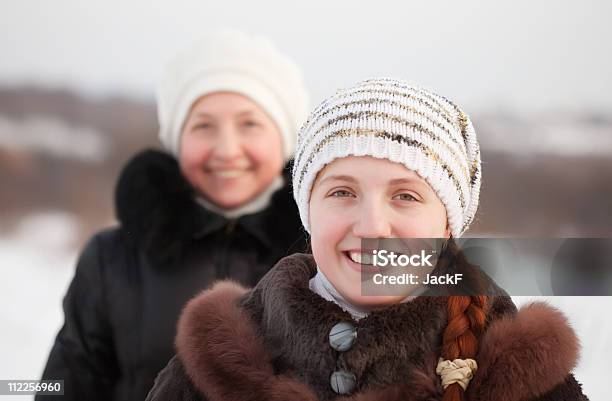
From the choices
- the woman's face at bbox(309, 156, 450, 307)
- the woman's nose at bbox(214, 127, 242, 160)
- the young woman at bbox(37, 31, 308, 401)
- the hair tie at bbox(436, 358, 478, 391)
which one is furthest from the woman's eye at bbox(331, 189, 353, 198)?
the woman's nose at bbox(214, 127, 242, 160)

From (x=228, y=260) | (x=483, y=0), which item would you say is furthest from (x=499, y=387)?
(x=483, y=0)

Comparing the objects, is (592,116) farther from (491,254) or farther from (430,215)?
(430,215)

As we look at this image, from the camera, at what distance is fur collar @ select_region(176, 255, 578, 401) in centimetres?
89

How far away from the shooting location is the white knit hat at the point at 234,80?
5.80 feet

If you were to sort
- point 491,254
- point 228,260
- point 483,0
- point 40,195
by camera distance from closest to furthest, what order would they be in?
point 491,254 < point 228,260 < point 483,0 < point 40,195

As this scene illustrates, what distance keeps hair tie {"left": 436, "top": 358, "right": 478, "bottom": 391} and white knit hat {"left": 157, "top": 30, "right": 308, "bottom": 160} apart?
942mm

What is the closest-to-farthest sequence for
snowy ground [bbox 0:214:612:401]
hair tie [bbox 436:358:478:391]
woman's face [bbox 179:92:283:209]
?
hair tie [bbox 436:358:478:391] → woman's face [bbox 179:92:283:209] → snowy ground [bbox 0:214:612:401]

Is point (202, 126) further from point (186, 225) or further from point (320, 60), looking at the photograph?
point (320, 60)

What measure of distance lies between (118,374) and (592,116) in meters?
1.28

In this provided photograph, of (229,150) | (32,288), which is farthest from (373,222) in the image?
(32,288)

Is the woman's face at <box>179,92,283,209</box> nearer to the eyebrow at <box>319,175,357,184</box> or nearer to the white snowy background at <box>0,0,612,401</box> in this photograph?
the white snowy background at <box>0,0,612,401</box>

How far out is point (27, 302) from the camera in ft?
6.28

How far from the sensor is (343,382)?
912mm

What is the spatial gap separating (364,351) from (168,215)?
863 millimetres
